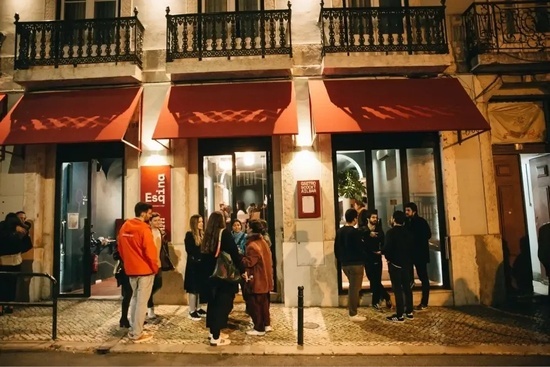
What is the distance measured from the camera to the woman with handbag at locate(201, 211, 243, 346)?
18.1 ft

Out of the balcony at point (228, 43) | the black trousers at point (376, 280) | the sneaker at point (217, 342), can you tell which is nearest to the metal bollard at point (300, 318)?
the sneaker at point (217, 342)

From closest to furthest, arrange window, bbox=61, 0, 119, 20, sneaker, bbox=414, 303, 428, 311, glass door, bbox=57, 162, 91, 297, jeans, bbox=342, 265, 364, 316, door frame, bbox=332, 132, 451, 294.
Answer: jeans, bbox=342, 265, 364, 316, sneaker, bbox=414, 303, 428, 311, door frame, bbox=332, 132, 451, 294, glass door, bbox=57, 162, 91, 297, window, bbox=61, 0, 119, 20

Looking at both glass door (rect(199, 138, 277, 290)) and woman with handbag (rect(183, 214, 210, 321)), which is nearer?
woman with handbag (rect(183, 214, 210, 321))

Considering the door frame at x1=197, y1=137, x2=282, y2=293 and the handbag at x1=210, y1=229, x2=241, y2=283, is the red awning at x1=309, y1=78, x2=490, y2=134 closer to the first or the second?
the door frame at x1=197, y1=137, x2=282, y2=293

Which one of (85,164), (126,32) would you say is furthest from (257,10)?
(85,164)

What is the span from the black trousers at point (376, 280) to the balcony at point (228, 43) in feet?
15.4

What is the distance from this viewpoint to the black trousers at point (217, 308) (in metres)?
5.54

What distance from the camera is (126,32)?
859 cm

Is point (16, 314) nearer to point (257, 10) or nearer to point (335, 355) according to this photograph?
point (335, 355)

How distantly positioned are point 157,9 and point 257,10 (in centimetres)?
252

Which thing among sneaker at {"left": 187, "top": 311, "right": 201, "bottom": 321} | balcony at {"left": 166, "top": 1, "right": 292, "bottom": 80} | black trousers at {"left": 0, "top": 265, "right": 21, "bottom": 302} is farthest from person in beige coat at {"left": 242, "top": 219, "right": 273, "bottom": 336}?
black trousers at {"left": 0, "top": 265, "right": 21, "bottom": 302}

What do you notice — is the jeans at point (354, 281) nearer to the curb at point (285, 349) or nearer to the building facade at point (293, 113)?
the building facade at point (293, 113)

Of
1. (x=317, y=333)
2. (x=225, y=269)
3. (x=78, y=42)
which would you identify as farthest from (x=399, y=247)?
(x=78, y=42)

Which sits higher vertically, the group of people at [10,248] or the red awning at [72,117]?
the red awning at [72,117]
